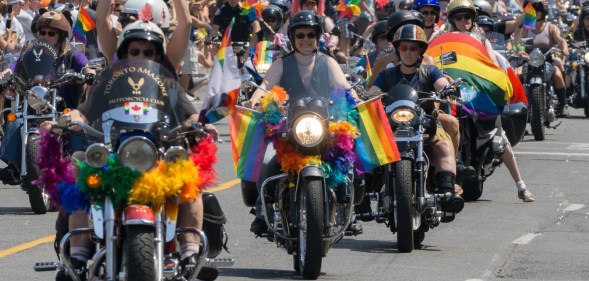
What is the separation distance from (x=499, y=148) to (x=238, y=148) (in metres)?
5.21

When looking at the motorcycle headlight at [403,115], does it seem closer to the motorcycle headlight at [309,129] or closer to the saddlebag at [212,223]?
the motorcycle headlight at [309,129]

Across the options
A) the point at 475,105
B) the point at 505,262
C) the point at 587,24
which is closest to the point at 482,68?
the point at 475,105

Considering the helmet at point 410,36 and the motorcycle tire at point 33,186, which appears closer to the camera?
the helmet at point 410,36

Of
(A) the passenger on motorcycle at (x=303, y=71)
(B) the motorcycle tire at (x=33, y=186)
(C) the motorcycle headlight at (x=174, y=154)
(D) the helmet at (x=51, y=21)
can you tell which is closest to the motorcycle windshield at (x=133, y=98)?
(C) the motorcycle headlight at (x=174, y=154)

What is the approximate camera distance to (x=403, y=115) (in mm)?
12141

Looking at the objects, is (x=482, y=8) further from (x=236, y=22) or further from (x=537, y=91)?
(x=236, y=22)

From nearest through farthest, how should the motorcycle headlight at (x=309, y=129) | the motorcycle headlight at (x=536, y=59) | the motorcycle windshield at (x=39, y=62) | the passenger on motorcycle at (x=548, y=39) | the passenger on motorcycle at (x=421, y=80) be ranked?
the motorcycle headlight at (x=309, y=129)
the passenger on motorcycle at (x=421, y=80)
the motorcycle windshield at (x=39, y=62)
the motorcycle headlight at (x=536, y=59)
the passenger on motorcycle at (x=548, y=39)

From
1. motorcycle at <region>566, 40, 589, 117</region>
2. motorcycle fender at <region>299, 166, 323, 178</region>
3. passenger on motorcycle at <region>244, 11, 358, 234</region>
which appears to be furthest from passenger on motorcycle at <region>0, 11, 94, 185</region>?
motorcycle at <region>566, 40, 589, 117</region>

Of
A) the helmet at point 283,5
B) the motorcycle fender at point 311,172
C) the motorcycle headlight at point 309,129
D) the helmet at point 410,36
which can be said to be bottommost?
the motorcycle fender at point 311,172

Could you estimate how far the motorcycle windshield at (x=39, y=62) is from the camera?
590 inches

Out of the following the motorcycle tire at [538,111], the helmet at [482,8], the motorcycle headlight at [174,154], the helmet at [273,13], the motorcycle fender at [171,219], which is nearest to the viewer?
the motorcycle headlight at [174,154]

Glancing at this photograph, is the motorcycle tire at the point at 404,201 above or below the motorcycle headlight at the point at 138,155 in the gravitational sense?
below

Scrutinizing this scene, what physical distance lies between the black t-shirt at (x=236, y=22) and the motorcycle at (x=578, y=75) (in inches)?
217

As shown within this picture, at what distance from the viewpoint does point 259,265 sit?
37.4 ft
